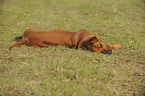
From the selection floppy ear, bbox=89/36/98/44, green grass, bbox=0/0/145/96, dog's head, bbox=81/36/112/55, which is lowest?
green grass, bbox=0/0/145/96

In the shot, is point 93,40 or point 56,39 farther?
point 56,39

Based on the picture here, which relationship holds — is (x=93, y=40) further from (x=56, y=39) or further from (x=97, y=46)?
(x=56, y=39)

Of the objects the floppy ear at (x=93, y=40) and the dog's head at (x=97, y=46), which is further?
the dog's head at (x=97, y=46)

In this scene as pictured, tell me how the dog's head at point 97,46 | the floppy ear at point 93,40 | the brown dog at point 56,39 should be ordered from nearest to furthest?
1. the floppy ear at point 93,40
2. the dog's head at point 97,46
3. the brown dog at point 56,39

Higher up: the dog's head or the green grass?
the dog's head

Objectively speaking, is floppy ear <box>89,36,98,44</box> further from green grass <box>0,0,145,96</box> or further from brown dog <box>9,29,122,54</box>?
green grass <box>0,0,145,96</box>

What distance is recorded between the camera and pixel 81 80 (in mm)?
3045

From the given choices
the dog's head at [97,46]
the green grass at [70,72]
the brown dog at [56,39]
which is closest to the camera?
the green grass at [70,72]

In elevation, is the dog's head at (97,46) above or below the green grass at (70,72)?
above

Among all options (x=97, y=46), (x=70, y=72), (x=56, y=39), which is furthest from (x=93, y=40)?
(x=70, y=72)

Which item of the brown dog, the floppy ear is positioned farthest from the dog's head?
the brown dog

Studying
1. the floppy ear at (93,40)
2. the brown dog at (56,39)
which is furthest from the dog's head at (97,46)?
the brown dog at (56,39)

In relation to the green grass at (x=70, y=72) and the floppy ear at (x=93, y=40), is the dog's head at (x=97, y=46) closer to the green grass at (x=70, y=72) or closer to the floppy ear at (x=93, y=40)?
the floppy ear at (x=93, y=40)

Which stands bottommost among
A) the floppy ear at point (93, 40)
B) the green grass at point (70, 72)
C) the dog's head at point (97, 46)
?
the green grass at point (70, 72)
